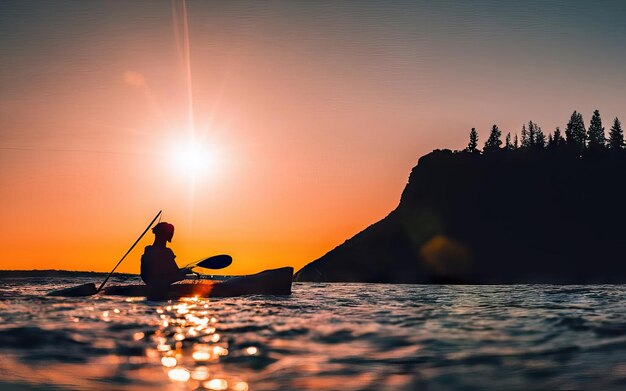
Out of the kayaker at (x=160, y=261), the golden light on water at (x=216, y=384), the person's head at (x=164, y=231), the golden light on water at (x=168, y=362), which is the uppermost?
the person's head at (x=164, y=231)

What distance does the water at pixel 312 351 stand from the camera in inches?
220

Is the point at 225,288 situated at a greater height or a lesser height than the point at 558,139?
lesser

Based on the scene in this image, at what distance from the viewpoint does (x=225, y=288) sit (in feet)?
62.1

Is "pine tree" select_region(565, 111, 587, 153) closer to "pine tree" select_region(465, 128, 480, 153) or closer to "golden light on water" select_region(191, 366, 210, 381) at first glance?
"pine tree" select_region(465, 128, 480, 153)

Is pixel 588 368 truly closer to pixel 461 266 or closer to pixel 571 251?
pixel 461 266

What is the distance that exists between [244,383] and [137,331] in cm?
437

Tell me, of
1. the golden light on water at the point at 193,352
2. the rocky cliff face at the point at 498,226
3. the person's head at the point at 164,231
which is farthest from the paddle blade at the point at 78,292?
the rocky cliff face at the point at 498,226

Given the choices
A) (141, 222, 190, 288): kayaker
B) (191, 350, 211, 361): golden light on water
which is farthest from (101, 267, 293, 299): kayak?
(191, 350, 211, 361): golden light on water

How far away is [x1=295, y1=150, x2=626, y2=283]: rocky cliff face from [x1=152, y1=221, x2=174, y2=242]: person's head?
75.8m

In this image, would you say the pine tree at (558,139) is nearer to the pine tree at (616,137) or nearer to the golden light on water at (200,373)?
the pine tree at (616,137)

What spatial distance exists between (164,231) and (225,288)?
2.97m

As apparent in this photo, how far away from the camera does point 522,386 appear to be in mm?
5359

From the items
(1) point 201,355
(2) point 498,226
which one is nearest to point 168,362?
(1) point 201,355

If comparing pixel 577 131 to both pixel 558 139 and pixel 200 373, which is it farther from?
pixel 200 373
